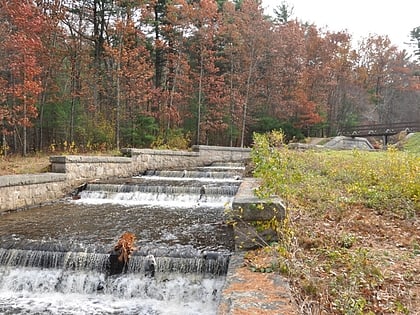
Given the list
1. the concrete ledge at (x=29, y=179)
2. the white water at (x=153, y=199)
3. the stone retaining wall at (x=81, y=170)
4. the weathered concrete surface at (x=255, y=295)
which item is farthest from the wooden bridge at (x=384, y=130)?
the weathered concrete surface at (x=255, y=295)

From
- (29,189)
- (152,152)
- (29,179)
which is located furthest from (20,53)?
(152,152)

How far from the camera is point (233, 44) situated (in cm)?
2042

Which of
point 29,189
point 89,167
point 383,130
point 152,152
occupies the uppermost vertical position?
point 383,130

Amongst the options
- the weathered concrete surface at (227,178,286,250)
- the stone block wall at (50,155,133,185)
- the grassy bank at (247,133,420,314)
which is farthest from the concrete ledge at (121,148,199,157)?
the weathered concrete surface at (227,178,286,250)

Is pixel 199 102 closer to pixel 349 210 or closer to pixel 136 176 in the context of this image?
pixel 136 176

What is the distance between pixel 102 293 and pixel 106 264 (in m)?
0.38

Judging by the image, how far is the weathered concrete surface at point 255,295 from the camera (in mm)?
2541

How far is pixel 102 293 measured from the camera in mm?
4586

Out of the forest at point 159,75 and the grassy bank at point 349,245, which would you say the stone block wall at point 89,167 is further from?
the grassy bank at point 349,245

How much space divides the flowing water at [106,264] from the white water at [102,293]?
0.01 m

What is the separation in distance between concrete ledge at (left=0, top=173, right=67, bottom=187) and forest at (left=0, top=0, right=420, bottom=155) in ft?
10.6

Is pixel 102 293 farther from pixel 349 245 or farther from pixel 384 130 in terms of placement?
pixel 384 130

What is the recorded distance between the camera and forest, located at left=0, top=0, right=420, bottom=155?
43.6ft

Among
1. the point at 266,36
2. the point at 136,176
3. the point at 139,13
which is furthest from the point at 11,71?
the point at 266,36
